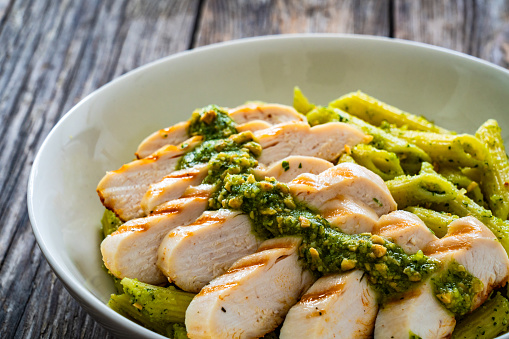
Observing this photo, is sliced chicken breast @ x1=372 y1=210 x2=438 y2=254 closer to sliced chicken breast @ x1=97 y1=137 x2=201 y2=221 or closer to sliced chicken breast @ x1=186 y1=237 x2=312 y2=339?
sliced chicken breast @ x1=186 y1=237 x2=312 y2=339

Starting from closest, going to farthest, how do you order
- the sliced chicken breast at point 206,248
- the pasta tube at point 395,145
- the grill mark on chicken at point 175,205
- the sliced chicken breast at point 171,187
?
the sliced chicken breast at point 206,248 → the grill mark on chicken at point 175,205 → the sliced chicken breast at point 171,187 → the pasta tube at point 395,145

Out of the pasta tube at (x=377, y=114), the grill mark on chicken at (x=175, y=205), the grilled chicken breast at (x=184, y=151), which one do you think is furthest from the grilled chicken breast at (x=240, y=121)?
the grill mark on chicken at (x=175, y=205)

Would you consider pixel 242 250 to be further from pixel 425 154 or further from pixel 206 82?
pixel 206 82

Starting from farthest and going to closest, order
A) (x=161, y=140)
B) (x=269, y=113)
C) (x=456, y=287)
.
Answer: (x=269, y=113)
(x=161, y=140)
(x=456, y=287)

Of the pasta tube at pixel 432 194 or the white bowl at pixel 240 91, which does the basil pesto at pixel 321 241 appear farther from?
the white bowl at pixel 240 91

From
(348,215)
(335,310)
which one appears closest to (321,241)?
(348,215)

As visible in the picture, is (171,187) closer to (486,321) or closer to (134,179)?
(134,179)

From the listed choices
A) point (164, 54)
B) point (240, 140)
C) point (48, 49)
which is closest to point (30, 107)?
point (48, 49)
